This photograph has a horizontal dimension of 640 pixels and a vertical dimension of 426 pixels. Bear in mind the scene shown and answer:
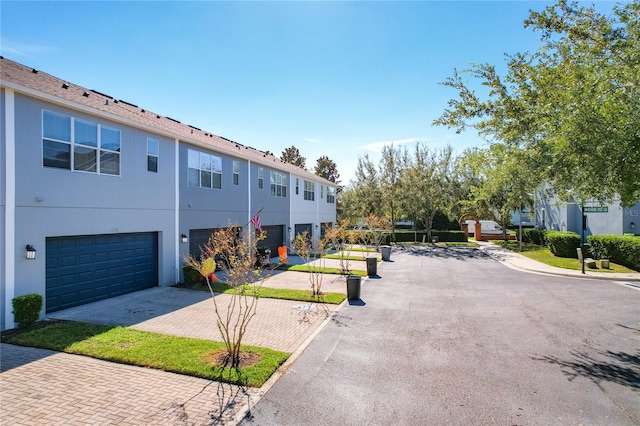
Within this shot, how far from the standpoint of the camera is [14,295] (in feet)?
28.6

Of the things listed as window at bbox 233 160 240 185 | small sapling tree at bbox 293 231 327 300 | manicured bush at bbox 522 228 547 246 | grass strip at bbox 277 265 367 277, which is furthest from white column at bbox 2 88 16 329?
manicured bush at bbox 522 228 547 246

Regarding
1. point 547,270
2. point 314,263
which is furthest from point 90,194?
point 547,270

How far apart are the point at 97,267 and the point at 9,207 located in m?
3.34

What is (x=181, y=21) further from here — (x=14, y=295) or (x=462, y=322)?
(x=462, y=322)

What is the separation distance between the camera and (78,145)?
34.9ft

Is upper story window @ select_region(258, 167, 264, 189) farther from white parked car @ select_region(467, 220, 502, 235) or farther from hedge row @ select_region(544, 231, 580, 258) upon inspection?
white parked car @ select_region(467, 220, 502, 235)

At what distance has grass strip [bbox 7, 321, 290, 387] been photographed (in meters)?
6.23

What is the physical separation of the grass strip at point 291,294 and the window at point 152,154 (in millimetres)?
4958

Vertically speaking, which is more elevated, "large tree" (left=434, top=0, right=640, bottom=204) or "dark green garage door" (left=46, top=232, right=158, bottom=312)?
"large tree" (left=434, top=0, right=640, bottom=204)

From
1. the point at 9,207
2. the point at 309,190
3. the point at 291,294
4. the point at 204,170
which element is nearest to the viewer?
the point at 9,207

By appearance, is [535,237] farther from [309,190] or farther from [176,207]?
Result: [176,207]

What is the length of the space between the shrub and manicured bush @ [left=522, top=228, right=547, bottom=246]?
33.6 m

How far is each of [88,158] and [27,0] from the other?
174 inches

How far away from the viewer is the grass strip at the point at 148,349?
6.23m
